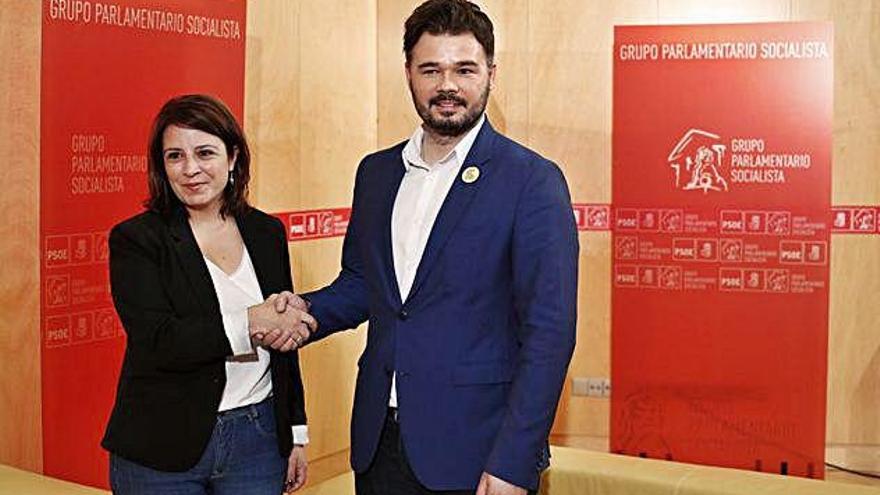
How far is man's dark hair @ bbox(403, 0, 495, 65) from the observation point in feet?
8.21

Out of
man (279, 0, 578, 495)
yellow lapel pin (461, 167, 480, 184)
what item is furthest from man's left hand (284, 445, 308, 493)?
yellow lapel pin (461, 167, 480, 184)

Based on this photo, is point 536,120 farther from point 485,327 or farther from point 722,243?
point 485,327

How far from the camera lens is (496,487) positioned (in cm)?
241

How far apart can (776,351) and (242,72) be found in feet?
8.49

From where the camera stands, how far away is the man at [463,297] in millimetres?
2426

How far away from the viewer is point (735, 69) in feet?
17.9

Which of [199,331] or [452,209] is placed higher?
[452,209]

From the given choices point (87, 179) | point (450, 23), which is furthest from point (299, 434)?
point (87, 179)

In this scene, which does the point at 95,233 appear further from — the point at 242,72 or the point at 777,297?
the point at 777,297

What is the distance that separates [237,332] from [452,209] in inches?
20.4

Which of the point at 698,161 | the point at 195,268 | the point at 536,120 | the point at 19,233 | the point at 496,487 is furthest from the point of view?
the point at 536,120

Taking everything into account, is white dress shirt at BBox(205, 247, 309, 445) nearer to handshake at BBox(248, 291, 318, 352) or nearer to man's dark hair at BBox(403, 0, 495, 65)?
handshake at BBox(248, 291, 318, 352)

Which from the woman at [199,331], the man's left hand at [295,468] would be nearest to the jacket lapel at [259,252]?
the woman at [199,331]

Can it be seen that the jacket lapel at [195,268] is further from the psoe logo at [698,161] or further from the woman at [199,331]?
the psoe logo at [698,161]
